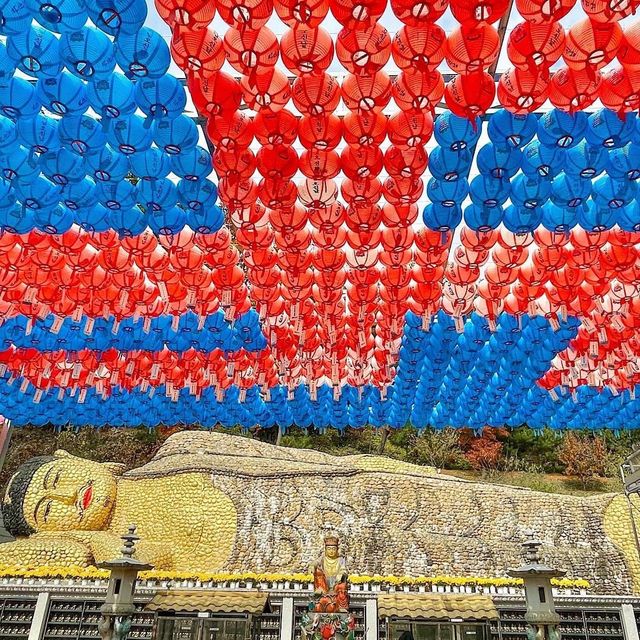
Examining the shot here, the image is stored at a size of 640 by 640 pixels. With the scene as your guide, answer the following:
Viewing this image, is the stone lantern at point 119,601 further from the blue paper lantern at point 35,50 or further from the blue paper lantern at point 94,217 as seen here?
the blue paper lantern at point 35,50

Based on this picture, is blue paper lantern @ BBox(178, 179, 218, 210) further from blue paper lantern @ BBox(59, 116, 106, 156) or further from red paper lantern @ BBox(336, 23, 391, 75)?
red paper lantern @ BBox(336, 23, 391, 75)

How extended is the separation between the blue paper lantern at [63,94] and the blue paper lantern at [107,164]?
558 mm

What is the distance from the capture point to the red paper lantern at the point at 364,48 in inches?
141

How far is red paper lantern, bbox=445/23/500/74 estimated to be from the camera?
3.59 metres

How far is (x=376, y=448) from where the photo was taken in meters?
21.8

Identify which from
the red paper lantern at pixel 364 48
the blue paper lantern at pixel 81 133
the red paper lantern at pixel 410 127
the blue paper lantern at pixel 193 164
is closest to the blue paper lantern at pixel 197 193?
the blue paper lantern at pixel 193 164

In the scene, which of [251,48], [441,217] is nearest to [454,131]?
[441,217]

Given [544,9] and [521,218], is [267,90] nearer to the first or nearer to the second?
[544,9]

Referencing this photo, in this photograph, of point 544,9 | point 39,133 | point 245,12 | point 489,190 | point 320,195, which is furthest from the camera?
point 320,195

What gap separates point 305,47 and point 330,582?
6.28m

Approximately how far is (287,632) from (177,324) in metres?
5.50

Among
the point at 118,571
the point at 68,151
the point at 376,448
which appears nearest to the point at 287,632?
the point at 118,571

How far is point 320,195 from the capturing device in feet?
16.7

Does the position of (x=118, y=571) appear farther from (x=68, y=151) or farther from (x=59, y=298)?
(x=68, y=151)
